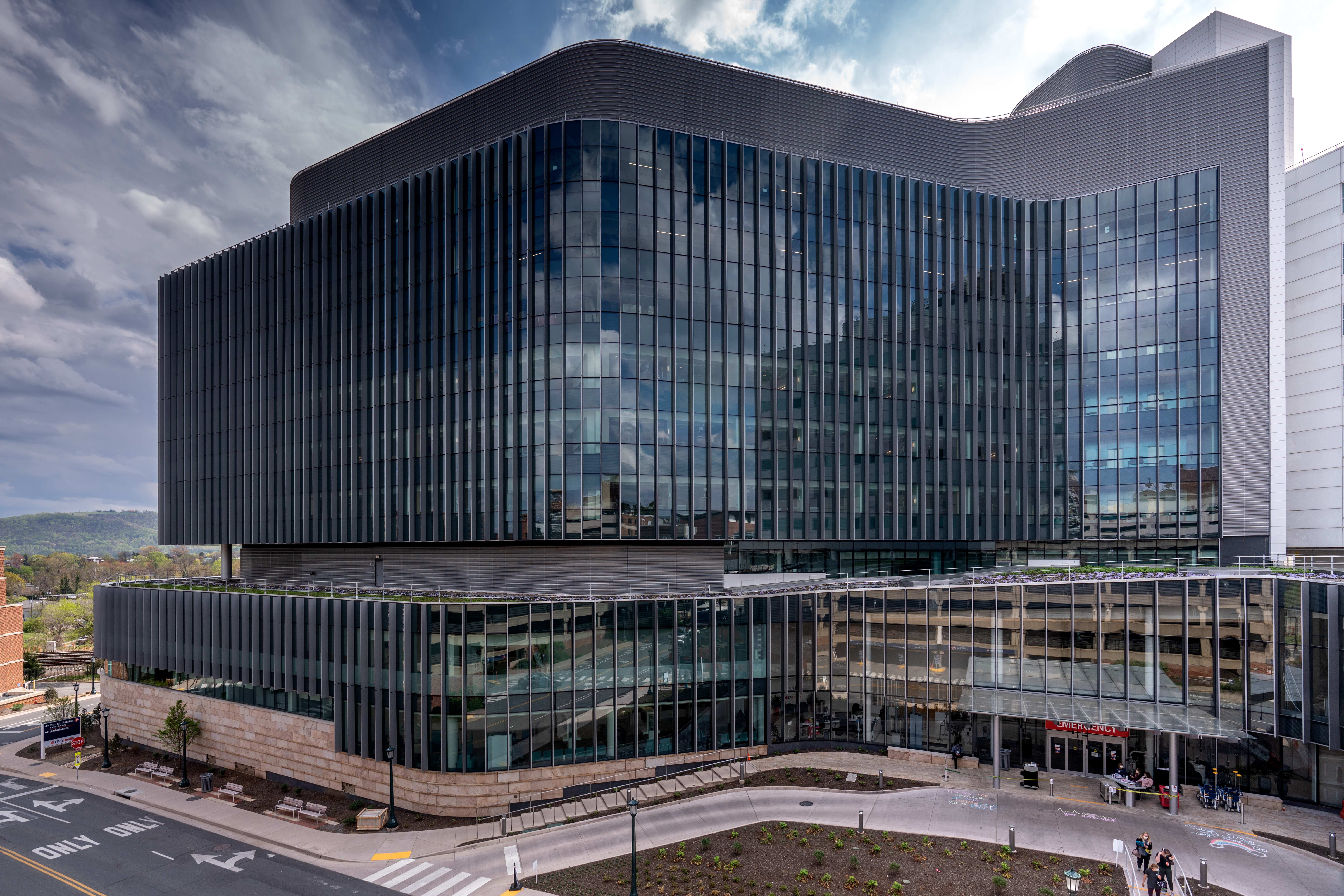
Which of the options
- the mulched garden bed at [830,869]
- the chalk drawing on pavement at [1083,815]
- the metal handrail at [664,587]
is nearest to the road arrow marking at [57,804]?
the metal handrail at [664,587]

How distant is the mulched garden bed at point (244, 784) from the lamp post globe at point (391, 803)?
0.93ft

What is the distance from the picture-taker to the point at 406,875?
26.1 m

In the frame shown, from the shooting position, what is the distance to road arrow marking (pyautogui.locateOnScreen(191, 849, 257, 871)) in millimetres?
27750

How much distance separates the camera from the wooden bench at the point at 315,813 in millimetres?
32031

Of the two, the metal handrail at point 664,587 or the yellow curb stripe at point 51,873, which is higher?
the metal handrail at point 664,587

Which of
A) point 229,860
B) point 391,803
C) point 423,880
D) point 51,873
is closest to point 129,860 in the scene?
point 51,873

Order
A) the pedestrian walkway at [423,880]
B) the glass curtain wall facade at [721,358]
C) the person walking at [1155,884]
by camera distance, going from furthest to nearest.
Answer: the glass curtain wall facade at [721,358] < the pedestrian walkway at [423,880] < the person walking at [1155,884]

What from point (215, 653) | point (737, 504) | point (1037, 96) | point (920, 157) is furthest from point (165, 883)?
point (1037, 96)

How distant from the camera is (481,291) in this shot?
41375 millimetres

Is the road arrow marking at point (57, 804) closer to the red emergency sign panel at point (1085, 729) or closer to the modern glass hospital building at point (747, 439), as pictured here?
the modern glass hospital building at point (747, 439)

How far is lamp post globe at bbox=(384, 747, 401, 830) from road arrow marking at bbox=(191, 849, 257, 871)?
215 inches

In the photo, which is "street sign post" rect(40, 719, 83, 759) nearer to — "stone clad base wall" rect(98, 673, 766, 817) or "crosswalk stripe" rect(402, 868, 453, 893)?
"stone clad base wall" rect(98, 673, 766, 817)

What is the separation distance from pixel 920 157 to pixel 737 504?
101 feet

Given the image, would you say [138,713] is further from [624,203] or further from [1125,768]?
[1125,768]
